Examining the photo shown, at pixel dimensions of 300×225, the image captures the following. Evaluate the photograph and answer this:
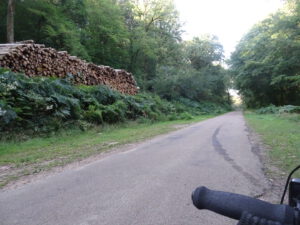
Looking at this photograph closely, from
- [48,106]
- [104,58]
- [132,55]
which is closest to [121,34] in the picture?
[104,58]

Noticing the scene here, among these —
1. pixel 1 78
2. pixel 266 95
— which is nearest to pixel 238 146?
pixel 1 78

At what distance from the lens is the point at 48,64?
948 centimetres

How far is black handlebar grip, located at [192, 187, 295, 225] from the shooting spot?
2.68ft

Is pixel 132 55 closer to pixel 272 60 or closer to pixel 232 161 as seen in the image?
pixel 272 60

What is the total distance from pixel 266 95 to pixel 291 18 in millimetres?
21953

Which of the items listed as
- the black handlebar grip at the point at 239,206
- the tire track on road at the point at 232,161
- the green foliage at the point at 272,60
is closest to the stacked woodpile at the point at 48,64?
the tire track on road at the point at 232,161

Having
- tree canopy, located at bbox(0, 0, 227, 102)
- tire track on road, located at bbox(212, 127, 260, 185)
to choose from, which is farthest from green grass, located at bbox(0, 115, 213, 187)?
tree canopy, located at bbox(0, 0, 227, 102)

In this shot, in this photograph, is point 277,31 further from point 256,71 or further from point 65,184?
point 65,184

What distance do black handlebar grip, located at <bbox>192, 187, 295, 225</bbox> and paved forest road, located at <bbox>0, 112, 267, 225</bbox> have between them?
1398 mm

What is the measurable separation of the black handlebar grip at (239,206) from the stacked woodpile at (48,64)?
29.4 feet

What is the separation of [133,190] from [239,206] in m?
2.24

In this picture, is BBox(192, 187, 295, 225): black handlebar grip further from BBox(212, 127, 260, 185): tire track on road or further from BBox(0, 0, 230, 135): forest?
BBox(0, 0, 230, 135): forest

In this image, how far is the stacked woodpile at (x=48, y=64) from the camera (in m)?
8.02

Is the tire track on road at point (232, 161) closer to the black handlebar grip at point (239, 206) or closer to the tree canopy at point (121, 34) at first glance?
the black handlebar grip at point (239, 206)
